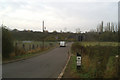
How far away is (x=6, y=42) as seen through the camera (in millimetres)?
15312

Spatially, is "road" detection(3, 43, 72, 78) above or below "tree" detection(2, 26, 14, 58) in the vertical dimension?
below

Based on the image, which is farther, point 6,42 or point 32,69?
point 6,42

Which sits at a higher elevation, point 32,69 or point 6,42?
point 6,42

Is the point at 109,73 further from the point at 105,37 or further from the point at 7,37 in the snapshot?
the point at 105,37

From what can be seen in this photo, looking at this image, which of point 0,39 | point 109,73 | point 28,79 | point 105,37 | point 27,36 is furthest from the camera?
point 27,36

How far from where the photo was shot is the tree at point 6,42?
49.8 ft

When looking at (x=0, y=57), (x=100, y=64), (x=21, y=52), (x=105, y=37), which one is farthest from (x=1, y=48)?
(x=105, y=37)

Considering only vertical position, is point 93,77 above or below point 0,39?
below

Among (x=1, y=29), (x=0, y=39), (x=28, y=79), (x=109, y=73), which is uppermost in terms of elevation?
(x=1, y=29)

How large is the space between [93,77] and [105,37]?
1754 inches

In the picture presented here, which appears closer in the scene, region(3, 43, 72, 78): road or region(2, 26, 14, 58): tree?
region(3, 43, 72, 78): road

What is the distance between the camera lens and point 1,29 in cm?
1539

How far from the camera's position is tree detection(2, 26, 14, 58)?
15172 millimetres

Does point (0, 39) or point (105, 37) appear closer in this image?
point (0, 39)
